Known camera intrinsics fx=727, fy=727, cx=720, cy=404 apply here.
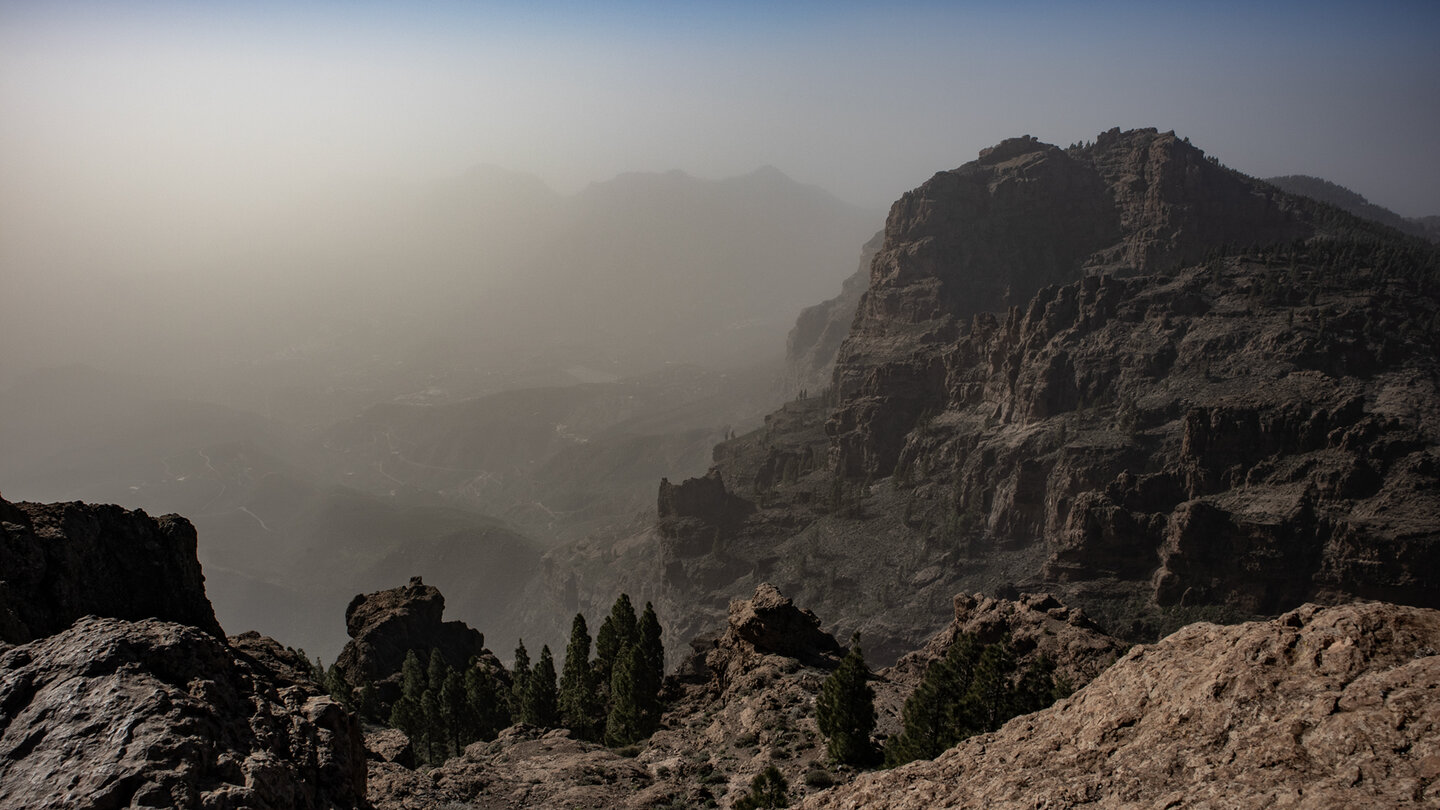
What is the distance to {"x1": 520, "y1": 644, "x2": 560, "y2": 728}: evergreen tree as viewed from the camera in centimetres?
5478

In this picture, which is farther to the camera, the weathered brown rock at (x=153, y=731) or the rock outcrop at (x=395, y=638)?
the rock outcrop at (x=395, y=638)

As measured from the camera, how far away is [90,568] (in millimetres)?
29141

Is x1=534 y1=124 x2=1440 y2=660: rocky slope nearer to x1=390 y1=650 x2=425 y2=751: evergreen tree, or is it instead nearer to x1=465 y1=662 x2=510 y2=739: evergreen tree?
x1=465 y1=662 x2=510 y2=739: evergreen tree

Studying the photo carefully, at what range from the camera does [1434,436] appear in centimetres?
9294

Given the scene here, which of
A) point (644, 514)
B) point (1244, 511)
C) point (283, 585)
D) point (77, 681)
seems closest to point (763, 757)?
A: point (77, 681)

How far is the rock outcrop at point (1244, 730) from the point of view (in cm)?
1218

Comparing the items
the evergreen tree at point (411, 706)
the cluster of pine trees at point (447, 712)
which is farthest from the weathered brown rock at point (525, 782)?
the evergreen tree at point (411, 706)

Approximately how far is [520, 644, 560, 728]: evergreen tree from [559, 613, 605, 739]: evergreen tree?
72cm

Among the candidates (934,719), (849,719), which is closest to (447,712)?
(849,719)

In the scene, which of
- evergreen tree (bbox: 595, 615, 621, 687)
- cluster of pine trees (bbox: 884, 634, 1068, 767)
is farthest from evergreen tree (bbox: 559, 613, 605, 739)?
cluster of pine trees (bbox: 884, 634, 1068, 767)

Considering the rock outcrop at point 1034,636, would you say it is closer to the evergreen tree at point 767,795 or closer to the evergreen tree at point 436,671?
the evergreen tree at point 767,795

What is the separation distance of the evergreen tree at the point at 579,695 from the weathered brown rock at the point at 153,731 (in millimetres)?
35400

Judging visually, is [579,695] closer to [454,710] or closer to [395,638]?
[454,710]

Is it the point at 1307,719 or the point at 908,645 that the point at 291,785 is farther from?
the point at 908,645
